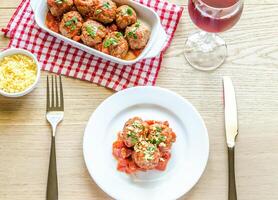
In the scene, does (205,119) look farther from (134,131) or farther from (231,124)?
(134,131)

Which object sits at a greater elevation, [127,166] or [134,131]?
[134,131]

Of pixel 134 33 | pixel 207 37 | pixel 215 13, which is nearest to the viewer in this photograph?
pixel 215 13

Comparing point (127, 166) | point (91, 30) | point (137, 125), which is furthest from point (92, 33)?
point (127, 166)

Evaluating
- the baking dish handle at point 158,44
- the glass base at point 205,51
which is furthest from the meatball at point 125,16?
the glass base at point 205,51

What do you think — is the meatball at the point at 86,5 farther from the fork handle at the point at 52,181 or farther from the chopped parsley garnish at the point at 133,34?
the fork handle at the point at 52,181

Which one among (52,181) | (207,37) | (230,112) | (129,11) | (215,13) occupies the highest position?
(215,13)

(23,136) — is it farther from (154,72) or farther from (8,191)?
(154,72)
